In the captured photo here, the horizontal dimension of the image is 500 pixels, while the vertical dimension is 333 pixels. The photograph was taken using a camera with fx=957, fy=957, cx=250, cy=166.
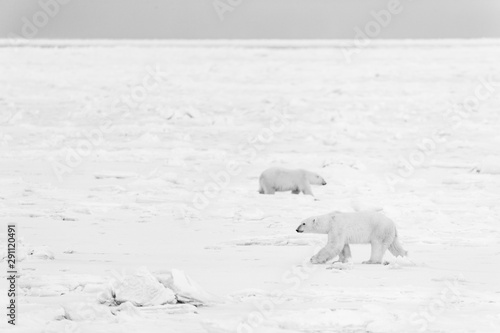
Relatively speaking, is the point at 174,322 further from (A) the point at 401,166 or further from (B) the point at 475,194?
(A) the point at 401,166

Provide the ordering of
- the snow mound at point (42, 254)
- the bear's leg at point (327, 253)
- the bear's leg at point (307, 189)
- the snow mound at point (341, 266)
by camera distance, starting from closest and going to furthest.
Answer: the snow mound at point (341, 266) < the snow mound at point (42, 254) < the bear's leg at point (327, 253) < the bear's leg at point (307, 189)

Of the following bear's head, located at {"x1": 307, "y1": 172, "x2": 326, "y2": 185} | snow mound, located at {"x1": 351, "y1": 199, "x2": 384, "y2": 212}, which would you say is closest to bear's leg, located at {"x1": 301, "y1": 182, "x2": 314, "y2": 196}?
bear's head, located at {"x1": 307, "y1": 172, "x2": 326, "y2": 185}

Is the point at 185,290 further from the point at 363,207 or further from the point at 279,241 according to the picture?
the point at 363,207

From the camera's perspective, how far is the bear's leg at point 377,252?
21.3 feet

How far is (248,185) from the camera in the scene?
1110 cm

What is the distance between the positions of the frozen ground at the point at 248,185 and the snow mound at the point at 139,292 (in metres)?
0.07

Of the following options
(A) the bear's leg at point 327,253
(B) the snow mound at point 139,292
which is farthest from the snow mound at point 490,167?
(B) the snow mound at point 139,292

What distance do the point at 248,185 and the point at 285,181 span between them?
0.59m

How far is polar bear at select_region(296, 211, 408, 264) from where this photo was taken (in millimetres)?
6566

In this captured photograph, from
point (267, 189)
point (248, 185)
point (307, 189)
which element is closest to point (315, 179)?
point (307, 189)

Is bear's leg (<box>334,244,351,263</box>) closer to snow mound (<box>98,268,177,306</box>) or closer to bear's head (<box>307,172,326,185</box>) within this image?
snow mound (<box>98,268,177,306</box>)

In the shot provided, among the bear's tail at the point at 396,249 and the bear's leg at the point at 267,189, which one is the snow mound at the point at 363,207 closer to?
the bear's leg at the point at 267,189

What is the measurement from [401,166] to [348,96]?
285 inches

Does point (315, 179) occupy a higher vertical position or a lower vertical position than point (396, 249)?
higher
